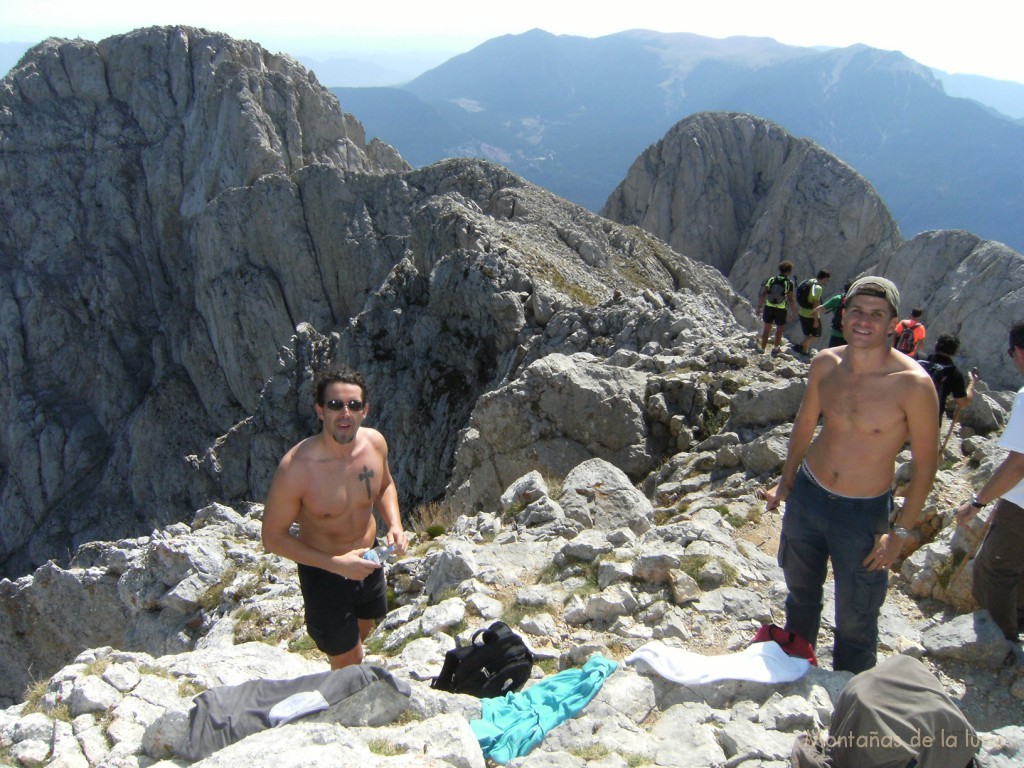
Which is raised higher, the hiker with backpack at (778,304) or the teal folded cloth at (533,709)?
the hiker with backpack at (778,304)

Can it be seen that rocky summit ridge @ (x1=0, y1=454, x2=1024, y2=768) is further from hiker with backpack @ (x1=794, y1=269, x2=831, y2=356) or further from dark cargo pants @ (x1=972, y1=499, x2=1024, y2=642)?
hiker with backpack @ (x1=794, y1=269, x2=831, y2=356)

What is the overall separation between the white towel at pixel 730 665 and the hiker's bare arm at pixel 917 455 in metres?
1.07

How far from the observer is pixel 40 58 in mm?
61562

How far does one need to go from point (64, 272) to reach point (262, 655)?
61471 millimetres

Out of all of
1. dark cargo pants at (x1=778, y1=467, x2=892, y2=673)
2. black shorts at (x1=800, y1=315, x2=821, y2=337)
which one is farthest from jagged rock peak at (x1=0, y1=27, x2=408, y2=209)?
dark cargo pants at (x1=778, y1=467, x2=892, y2=673)

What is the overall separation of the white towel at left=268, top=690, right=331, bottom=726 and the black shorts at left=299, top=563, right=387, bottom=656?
4.01 feet

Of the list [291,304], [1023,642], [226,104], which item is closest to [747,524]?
[1023,642]

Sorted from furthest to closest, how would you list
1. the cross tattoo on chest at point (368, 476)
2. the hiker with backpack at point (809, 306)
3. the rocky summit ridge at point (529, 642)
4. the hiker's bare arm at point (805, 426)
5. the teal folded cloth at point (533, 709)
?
1. the hiker with backpack at point (809, 306)
2. the cross tattoo on chest at point (368, 476)
3. the hiker's bare arm at point (805, 426)
4. the teal folded cloth at point (533, 709)
5. the rocky summit ridge at point (529, 642)

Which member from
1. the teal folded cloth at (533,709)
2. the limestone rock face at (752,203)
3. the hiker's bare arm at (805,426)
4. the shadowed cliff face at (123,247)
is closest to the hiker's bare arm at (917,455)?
the hiker's bare arm at (805,426)

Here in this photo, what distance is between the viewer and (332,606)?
695 cm

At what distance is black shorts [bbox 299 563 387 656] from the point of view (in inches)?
272

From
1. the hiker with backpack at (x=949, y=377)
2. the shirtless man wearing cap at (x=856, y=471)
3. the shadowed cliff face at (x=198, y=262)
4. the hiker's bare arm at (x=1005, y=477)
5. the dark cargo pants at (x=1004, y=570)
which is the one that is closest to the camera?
the shirtless man wearing cap at (x=856, y=471)

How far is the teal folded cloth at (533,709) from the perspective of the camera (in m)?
5.57

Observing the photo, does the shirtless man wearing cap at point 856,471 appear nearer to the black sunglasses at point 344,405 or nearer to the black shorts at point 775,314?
the black sunglasses at point 344,405
